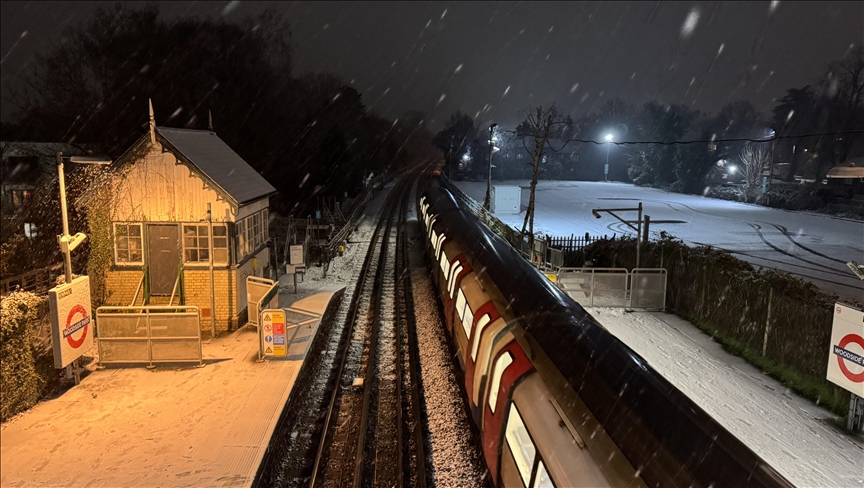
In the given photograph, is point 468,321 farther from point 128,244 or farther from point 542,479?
point 128,244

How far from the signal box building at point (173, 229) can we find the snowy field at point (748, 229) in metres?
18.6

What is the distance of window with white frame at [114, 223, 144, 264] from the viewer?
1293 centimetres

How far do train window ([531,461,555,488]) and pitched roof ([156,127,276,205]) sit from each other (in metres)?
10.2

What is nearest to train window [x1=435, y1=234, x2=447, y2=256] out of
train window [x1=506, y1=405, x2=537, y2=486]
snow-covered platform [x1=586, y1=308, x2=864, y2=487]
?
snow-covered platform [x1=586, y1=308, x2=864, y2=487]

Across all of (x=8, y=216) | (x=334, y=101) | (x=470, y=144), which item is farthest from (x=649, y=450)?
(x=470, y=144)

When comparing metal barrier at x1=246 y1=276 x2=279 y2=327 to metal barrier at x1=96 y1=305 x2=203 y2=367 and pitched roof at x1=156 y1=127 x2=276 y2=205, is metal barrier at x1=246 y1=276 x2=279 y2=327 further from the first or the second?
metal barrier at x1=96 y1=305 x2=203 y2=367

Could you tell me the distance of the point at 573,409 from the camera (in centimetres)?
471

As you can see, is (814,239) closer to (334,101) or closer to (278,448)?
(278,448)

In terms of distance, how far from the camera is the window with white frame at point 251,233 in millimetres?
13852

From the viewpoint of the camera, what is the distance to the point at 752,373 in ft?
37.5

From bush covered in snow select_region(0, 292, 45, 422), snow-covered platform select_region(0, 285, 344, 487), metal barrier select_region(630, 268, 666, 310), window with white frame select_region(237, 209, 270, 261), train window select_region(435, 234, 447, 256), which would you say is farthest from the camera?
metal barrier select_region(630, 268, 666, 310)

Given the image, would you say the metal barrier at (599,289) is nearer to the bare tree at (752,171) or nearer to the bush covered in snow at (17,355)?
the bush covered in snow at (17,355)

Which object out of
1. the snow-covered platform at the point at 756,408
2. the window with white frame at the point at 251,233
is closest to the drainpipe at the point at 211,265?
the window with white frame at the point at 251,233

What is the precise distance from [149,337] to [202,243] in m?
2.86
